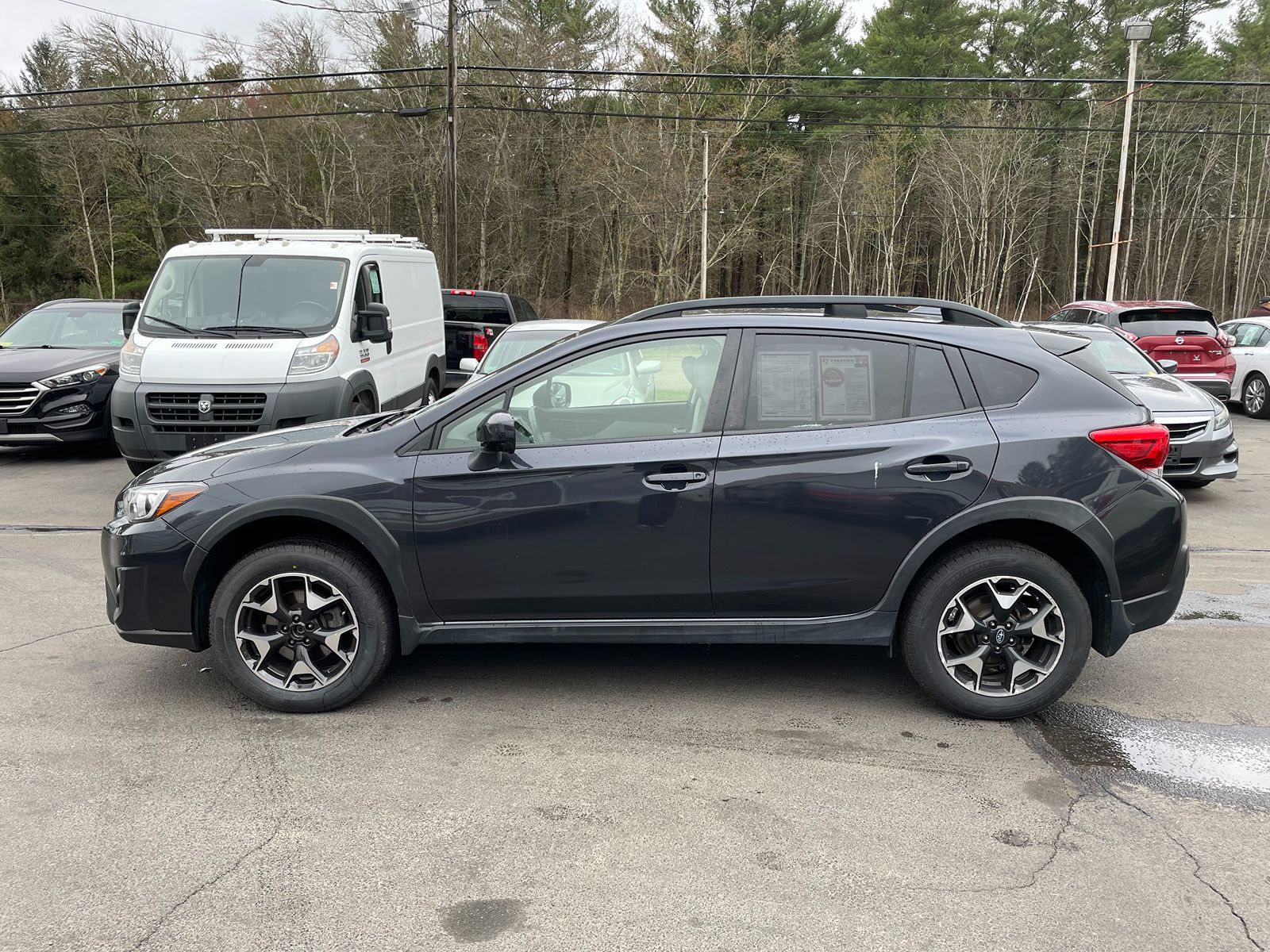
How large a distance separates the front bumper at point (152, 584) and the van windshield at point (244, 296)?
476cm

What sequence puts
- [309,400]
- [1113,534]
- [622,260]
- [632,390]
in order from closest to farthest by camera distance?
[1113,534], [632,390], [309,400], [622,260]

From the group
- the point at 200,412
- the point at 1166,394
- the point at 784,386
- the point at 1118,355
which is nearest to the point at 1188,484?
the point at 1166,394

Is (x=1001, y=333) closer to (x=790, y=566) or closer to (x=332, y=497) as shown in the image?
→ (x=790, y=566)

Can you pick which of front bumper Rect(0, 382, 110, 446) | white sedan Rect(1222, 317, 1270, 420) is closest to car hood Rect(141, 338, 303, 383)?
front bumper Rect(0, 382, 110, 446)

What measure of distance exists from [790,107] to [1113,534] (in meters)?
43.7

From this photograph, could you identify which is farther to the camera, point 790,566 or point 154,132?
point 154,132

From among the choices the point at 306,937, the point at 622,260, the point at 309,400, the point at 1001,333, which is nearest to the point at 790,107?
the point at 622,260

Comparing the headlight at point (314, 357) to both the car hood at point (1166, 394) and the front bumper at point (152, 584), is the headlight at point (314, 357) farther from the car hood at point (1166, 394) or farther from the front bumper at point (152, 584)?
the car hood at point (1166, 394)

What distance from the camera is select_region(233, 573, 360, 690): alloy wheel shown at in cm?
407

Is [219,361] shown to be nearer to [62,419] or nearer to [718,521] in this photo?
[62,419]

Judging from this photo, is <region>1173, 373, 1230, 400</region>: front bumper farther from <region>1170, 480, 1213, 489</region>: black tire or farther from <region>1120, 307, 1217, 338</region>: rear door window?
<region>1170, 480, 1213, 489</region>: black tire

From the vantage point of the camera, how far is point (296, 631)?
13.4ft

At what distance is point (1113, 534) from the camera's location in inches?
155

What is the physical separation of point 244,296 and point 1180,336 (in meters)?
12.9
